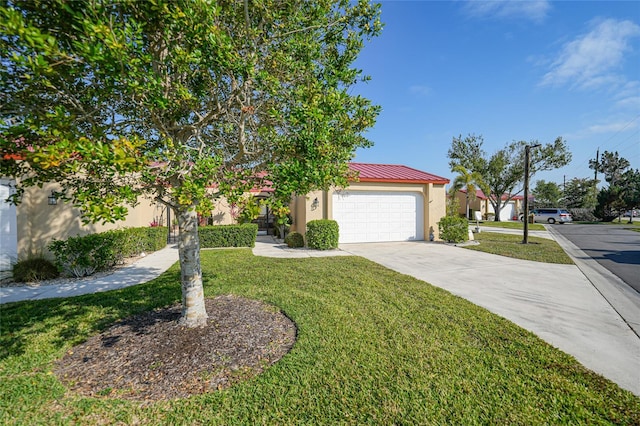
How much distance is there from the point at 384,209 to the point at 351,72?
10296mm

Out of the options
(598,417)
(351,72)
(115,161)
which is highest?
(351,72)

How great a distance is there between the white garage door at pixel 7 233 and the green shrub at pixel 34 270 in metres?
0.25

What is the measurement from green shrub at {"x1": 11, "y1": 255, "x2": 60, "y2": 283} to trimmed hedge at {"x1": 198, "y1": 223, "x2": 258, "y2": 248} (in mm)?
4802

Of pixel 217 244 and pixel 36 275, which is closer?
pixel 36 275

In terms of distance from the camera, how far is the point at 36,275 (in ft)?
22.6

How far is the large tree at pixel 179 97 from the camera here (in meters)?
2.17

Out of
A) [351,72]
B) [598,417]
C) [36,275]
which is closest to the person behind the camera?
[598,417]

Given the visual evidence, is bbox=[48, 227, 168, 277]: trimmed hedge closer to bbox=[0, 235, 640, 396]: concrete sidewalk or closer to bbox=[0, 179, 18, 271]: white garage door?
bbox=[0, 235, 640, 396]: concrete sidewalk

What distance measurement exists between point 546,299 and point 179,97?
280 inches

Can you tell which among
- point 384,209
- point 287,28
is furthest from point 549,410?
point 384,209

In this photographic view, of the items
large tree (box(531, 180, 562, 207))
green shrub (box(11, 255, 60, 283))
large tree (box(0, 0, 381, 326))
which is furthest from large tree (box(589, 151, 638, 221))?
green shrub (box(11, 255, 60, 283))

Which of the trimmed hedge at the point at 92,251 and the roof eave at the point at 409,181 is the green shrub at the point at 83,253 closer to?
the trimmed hedge at the point at 92,251

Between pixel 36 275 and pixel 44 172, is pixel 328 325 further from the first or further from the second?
pixel 36 275

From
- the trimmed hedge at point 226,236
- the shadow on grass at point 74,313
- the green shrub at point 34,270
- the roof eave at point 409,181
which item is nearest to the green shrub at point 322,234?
the trimmed hedge at point 226,236
